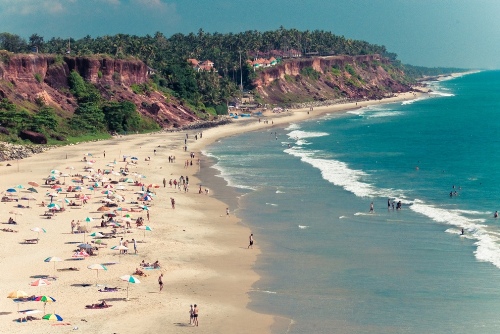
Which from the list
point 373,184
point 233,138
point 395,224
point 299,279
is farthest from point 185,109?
point 299,279

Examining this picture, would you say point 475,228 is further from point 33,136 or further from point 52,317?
point 33,136

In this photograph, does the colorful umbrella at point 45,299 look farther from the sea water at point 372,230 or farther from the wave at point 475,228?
the wave at point 475,228

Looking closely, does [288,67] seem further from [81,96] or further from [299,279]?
[299,279]

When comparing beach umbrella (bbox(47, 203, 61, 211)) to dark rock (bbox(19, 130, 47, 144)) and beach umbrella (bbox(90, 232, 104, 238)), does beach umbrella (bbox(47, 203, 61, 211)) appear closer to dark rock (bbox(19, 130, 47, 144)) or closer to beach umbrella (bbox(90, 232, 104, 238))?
beach umbrella (bbox(90, 232, 104, 238))

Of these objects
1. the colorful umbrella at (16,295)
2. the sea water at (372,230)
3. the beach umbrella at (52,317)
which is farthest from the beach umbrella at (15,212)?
the beach umbrella at (52,317)

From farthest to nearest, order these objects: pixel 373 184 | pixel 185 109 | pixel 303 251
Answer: pixel 185 109
pixel 373 184
pixel 303 251

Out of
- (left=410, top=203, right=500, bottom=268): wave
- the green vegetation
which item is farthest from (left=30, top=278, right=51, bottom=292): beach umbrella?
the green vegetation

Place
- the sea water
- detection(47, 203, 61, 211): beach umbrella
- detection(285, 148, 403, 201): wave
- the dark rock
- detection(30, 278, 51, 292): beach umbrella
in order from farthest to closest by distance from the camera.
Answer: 1. the dark rock
2. detection(285, 148, 403, 201): wave
3. detection(47, 203, 61, 211): beach umbrella
4. detection(30, 278, 51, 292): beach umbrella
5. the sea water

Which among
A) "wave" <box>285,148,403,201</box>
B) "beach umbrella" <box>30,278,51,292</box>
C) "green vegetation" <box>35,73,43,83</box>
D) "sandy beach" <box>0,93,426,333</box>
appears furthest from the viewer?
"green vegetation" <box>35,73,43,83</box>
